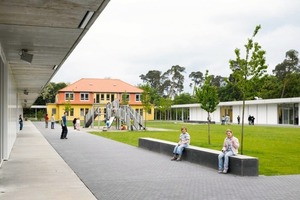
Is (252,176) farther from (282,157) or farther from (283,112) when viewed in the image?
(283,112)

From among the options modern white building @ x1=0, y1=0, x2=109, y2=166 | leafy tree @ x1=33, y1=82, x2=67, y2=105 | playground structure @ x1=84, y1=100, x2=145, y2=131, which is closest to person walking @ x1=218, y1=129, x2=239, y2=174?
modern white building @ x1=0, y1=0, x2=109, y2=166

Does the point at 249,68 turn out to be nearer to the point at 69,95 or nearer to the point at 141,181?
the point at 141,181

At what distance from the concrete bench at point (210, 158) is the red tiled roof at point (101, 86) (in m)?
65.2

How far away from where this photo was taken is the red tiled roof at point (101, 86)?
271 ft

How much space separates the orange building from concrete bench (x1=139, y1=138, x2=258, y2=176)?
201 ft

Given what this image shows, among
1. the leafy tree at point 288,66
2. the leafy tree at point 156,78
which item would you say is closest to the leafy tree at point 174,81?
the leafy tree at point 156,78

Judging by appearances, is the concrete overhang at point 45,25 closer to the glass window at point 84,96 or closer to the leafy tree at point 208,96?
the leafy tree at point 208,96

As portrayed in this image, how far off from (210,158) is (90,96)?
234ft

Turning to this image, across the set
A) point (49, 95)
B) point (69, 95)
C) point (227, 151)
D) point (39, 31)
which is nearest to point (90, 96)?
point (69, 95)

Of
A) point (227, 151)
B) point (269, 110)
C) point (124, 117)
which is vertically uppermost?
point (269, 110)

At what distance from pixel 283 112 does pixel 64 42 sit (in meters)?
47.4

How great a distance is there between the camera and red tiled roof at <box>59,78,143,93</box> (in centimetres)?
8257

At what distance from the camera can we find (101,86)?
85000mm

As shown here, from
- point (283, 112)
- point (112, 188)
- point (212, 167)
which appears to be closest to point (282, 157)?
point (212, 167)
